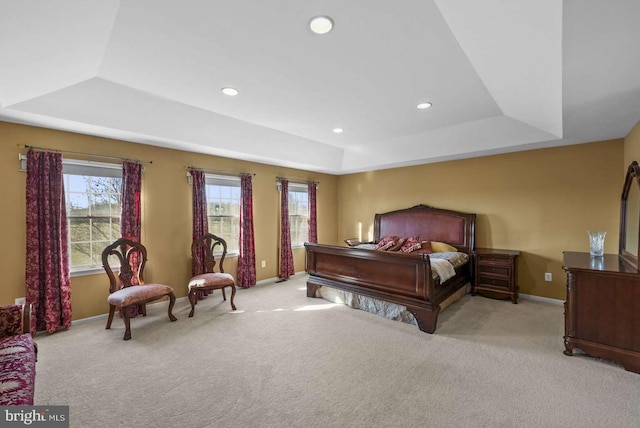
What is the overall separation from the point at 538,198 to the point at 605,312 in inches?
91.2

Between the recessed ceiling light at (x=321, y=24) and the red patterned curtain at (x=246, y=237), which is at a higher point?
the recessed ceiling light at (x=321, y=24)

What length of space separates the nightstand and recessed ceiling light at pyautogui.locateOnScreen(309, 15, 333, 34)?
4.08 meters

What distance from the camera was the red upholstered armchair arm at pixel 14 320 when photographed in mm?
2045

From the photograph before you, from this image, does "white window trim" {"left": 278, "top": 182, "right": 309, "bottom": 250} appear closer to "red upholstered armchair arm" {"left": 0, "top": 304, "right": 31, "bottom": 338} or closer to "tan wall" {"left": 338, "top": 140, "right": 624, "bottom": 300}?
"tan wall" {"left": 338, "top": 140, "right": 624, "bottom": 300}

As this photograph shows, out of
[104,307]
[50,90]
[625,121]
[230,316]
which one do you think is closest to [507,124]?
[625,121]

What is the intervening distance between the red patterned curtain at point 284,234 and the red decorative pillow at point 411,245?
2.34 m

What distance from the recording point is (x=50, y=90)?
8.64ft

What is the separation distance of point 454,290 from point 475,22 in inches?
136

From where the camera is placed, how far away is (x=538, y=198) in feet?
14.1

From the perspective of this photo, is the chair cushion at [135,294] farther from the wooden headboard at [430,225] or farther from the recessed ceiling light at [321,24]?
the wooden headboard at [430,225]

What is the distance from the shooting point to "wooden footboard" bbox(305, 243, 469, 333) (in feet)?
10.5

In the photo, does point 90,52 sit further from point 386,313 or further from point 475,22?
point 386,313

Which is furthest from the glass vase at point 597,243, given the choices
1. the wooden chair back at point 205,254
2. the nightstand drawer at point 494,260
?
the wooden chair back at point 205,254
